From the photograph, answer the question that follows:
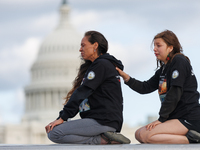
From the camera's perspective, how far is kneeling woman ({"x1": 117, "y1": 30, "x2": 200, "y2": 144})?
327 inches

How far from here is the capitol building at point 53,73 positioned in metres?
109

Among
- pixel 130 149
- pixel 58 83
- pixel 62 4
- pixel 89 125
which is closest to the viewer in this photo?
pixel 130 149

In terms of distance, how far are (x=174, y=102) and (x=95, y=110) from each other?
120cm

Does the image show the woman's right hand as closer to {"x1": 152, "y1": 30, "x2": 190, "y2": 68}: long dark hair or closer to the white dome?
{"x1": 152, "y1": 30, "x2": 190, "y2": 68}: long dark hair

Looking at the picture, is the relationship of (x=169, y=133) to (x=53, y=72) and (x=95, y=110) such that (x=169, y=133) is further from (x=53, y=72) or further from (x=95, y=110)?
(x=53, y=72)

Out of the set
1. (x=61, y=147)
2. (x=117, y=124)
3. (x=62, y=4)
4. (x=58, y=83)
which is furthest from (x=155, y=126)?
(x=62, y=4)

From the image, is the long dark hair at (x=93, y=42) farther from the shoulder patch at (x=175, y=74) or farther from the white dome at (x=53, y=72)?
the white dome at (x=53, y=72)

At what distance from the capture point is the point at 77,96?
331 inches

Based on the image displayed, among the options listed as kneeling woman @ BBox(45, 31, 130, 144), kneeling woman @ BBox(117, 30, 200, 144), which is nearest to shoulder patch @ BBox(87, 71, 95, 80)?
kneeling woman @ BBox(45, 31, 130, 144)

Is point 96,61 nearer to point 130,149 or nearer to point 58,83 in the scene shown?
point 130,149

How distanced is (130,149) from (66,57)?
109m

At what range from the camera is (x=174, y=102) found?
27.2 feet

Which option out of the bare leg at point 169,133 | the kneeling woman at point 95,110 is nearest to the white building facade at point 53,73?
the kneeling woman at point 95,110

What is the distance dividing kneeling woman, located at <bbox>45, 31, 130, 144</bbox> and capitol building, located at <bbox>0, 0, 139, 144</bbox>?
93105mm
